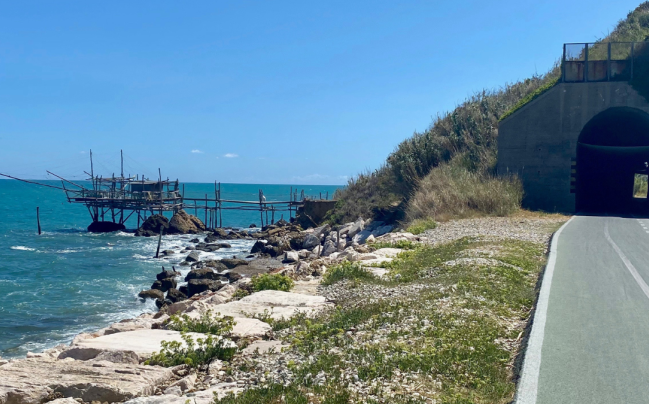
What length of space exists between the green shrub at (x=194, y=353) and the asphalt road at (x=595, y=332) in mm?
3170

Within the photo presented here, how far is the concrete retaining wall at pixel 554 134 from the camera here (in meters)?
24.5

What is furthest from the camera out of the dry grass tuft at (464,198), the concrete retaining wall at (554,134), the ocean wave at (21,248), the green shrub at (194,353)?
the ocean wave at (21,248)

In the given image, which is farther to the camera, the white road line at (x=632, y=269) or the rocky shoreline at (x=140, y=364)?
the white road line at (x=632, y=269)

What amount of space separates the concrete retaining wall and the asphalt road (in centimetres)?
1275

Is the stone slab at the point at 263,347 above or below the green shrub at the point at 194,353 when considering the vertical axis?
below

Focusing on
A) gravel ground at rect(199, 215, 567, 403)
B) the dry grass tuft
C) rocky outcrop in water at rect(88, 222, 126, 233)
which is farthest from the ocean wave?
gravel ground at rect(199, 215, 567, 403)

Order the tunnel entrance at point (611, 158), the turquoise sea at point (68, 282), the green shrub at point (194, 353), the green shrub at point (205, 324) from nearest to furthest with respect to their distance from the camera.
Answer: the green shrub at point (194, 353)
the green shrub at point (205, 324)
the turquoise sea at point (68, 282)
the tunnel entrance at point (611, 158)

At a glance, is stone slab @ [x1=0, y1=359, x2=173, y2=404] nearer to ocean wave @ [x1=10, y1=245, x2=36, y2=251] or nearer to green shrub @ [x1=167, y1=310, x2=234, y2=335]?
green shrub @ [x1=167, y1=310, x2=234, y2=335]

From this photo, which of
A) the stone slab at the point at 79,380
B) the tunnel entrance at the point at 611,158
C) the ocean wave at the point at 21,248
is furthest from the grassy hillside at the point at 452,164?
the ocean wave at the point at 21,248

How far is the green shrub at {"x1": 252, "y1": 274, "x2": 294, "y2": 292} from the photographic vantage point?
10.4 metres

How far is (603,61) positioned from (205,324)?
77.3ft

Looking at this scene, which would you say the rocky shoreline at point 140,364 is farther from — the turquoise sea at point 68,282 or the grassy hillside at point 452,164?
the grassy hillside at point 452,164

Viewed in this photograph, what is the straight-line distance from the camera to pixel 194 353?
6.07 m

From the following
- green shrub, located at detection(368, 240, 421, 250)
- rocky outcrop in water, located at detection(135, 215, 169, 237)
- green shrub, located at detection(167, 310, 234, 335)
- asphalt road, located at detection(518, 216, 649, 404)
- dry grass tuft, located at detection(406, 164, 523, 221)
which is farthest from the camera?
rocky outcrop in water, located at detection(135, 215, 169, 237)
